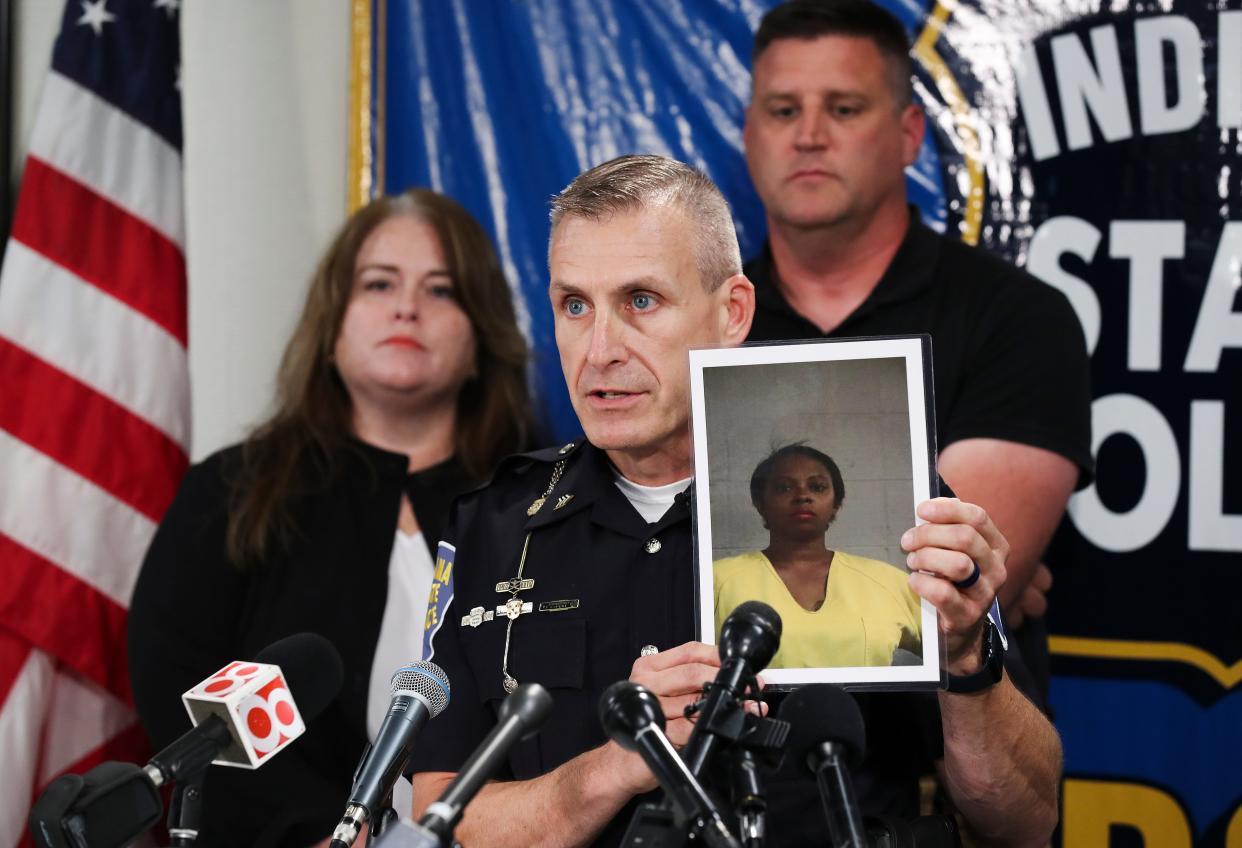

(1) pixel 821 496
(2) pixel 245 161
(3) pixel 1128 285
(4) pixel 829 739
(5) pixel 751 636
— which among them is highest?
(2) pixel 245 161

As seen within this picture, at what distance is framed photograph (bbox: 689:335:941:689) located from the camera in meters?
1.59

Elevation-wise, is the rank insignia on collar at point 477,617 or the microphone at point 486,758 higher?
the rank insignia on collar at point 477,617

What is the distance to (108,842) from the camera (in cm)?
123

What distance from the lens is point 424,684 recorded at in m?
1.52

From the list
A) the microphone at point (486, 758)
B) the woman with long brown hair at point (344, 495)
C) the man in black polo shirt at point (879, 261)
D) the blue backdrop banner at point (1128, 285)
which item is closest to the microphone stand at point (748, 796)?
the microphone at point (486, 758)

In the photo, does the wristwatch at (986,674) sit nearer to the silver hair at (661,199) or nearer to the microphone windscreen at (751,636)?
the microphone windscreen at (751,636)

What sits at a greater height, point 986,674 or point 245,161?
point 245,161

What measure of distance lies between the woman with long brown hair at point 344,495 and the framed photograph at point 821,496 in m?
1.56

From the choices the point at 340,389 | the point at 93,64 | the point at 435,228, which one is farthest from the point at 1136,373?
the point at 93,64

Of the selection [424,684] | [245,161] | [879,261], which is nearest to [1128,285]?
[879,261]

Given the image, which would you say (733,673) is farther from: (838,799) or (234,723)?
(234,723)

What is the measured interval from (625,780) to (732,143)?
2159 mm

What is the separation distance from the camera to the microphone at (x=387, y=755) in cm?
142

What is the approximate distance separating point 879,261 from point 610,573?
4.65 ft
